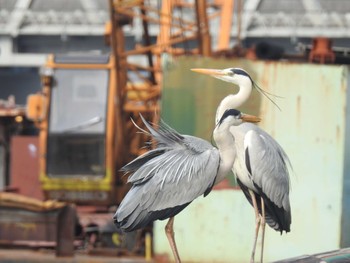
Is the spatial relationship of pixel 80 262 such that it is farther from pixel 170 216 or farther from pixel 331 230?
pixel 170 216

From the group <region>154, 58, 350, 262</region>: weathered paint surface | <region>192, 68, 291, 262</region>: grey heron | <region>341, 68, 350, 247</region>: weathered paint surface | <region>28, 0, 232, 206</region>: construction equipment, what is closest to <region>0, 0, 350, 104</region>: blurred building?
<region>28, 0, 232, 206</region>: construction equipment

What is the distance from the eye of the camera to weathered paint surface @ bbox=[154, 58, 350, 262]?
17.0m

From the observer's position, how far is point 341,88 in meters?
17.1

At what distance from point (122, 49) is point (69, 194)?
9.69 feet

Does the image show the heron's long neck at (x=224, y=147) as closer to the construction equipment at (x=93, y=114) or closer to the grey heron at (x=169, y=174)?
the grey heron at (x=169, y=174)

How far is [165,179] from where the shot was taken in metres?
9.27

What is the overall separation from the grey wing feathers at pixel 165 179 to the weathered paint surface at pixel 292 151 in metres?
7.54

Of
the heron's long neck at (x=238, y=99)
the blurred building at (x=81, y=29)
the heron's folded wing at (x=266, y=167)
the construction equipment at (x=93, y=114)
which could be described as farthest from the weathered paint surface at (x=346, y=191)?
the blurred building at (x=81, y=29)

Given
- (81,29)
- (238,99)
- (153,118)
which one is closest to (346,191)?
(153,118)

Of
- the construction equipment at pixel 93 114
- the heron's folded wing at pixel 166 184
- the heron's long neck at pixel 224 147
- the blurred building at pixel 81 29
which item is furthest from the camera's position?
the blurred building at pixel 81 29

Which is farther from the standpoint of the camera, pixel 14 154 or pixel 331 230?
pixel 14 154

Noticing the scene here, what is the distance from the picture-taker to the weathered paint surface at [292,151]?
17000mm

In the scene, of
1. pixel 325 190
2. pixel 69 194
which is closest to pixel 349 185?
pixel 325 190

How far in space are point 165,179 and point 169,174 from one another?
0.15 ft
